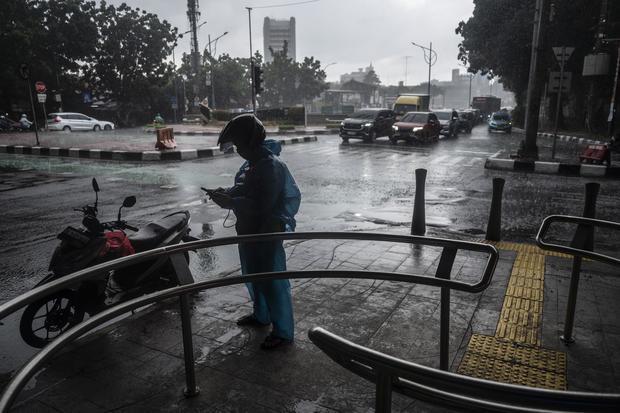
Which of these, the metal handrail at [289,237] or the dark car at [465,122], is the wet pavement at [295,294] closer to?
the metal handrail at [289,237]

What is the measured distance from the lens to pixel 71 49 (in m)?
37.7

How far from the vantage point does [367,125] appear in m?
22.1

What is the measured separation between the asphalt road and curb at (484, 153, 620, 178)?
1.99 feet

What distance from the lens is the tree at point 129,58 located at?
39.4 metres

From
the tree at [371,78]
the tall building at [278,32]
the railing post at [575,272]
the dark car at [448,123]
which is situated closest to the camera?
the railing post at [575,272]

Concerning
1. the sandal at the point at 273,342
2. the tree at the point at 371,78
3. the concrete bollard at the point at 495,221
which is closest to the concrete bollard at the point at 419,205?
the concrete bollard at the point at 495,221

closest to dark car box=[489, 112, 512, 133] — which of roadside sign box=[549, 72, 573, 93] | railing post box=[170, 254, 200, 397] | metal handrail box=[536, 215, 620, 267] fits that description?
roadside sign box=[549, 72, 573, 93]

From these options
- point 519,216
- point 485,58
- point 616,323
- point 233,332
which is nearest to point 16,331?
point 233,332

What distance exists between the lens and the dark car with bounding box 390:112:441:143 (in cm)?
2084

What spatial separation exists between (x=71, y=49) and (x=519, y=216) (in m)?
39.8

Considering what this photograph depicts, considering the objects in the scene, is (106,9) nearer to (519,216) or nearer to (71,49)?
(71,49)

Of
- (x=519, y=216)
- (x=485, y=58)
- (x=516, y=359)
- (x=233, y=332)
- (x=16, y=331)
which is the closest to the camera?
(x=516, y=359)

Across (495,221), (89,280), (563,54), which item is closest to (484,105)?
(563,54)

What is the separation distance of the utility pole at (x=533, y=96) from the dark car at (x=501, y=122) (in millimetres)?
18405
